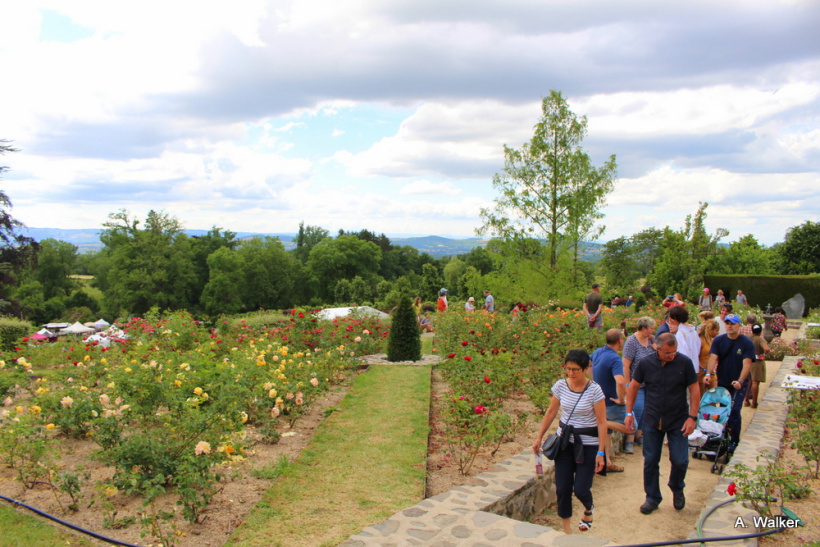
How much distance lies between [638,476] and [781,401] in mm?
3905

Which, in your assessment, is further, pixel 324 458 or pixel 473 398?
pixel 473 398

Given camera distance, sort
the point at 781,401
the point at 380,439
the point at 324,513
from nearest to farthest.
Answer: the point at 324,513 < the point at 380,439 < the point at 781,401

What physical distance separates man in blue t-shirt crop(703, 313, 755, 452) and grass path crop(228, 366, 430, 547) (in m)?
3.32

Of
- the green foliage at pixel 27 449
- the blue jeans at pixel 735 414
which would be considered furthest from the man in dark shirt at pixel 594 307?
the green foliage at pixel 27 449

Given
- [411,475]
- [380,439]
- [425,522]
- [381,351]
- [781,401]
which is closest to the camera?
[425,522]

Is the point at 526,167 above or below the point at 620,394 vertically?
above

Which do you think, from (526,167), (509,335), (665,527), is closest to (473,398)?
(665,527)

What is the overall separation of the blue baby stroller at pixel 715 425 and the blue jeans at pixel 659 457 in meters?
1.33

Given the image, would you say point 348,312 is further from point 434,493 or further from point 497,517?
point 497,517

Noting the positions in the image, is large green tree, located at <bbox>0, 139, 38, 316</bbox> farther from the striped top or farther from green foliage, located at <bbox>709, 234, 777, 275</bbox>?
green foliage, located at <bbox>709, 234, 777, 275</bbox>

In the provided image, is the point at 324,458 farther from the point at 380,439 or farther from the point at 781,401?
the point at 781,401

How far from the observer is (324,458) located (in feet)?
17.9

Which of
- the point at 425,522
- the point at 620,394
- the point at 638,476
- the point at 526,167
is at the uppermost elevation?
the point at 526,167

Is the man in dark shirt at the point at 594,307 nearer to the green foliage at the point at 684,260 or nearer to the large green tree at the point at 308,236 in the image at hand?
the green foliage at the point at 684,260
